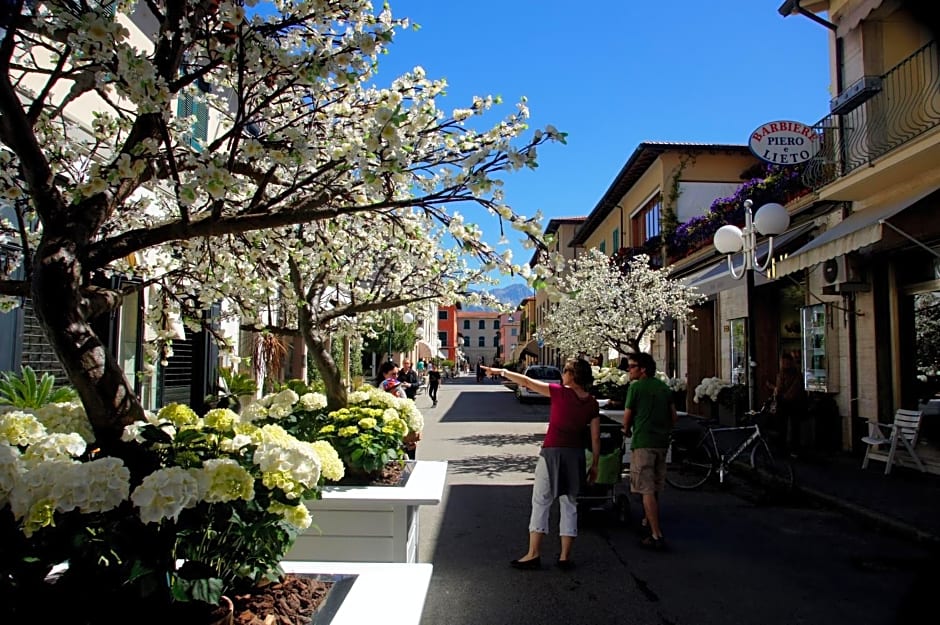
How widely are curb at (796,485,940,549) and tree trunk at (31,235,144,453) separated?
20.7 feet

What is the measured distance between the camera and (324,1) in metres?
3.72

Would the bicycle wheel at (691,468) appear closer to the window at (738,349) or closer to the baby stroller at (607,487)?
the baby stroller at (607,487)

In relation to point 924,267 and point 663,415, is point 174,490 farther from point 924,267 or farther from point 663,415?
point 924,267

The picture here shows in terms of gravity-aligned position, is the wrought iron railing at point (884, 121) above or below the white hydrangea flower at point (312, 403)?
above

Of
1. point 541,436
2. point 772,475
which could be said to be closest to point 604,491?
point 772,475

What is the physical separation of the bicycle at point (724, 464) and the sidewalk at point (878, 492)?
0.26m

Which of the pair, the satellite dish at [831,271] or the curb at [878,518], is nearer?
the curb at [878,518]

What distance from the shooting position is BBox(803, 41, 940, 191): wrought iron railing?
9.84 meters

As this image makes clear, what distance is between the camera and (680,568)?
5629 millimetres

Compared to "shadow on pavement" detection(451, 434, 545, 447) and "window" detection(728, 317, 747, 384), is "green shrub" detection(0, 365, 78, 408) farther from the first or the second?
"window" detection(728, 317, 747, 384)

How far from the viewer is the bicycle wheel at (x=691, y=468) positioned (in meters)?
9.19

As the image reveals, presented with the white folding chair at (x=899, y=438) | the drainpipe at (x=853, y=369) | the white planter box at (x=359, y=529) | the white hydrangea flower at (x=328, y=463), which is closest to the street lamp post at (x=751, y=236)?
the drainpipe at (x=853, y=369)

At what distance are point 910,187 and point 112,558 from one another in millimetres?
10901

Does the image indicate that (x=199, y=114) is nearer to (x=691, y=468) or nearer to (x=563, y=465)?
(x=563, y=465)
